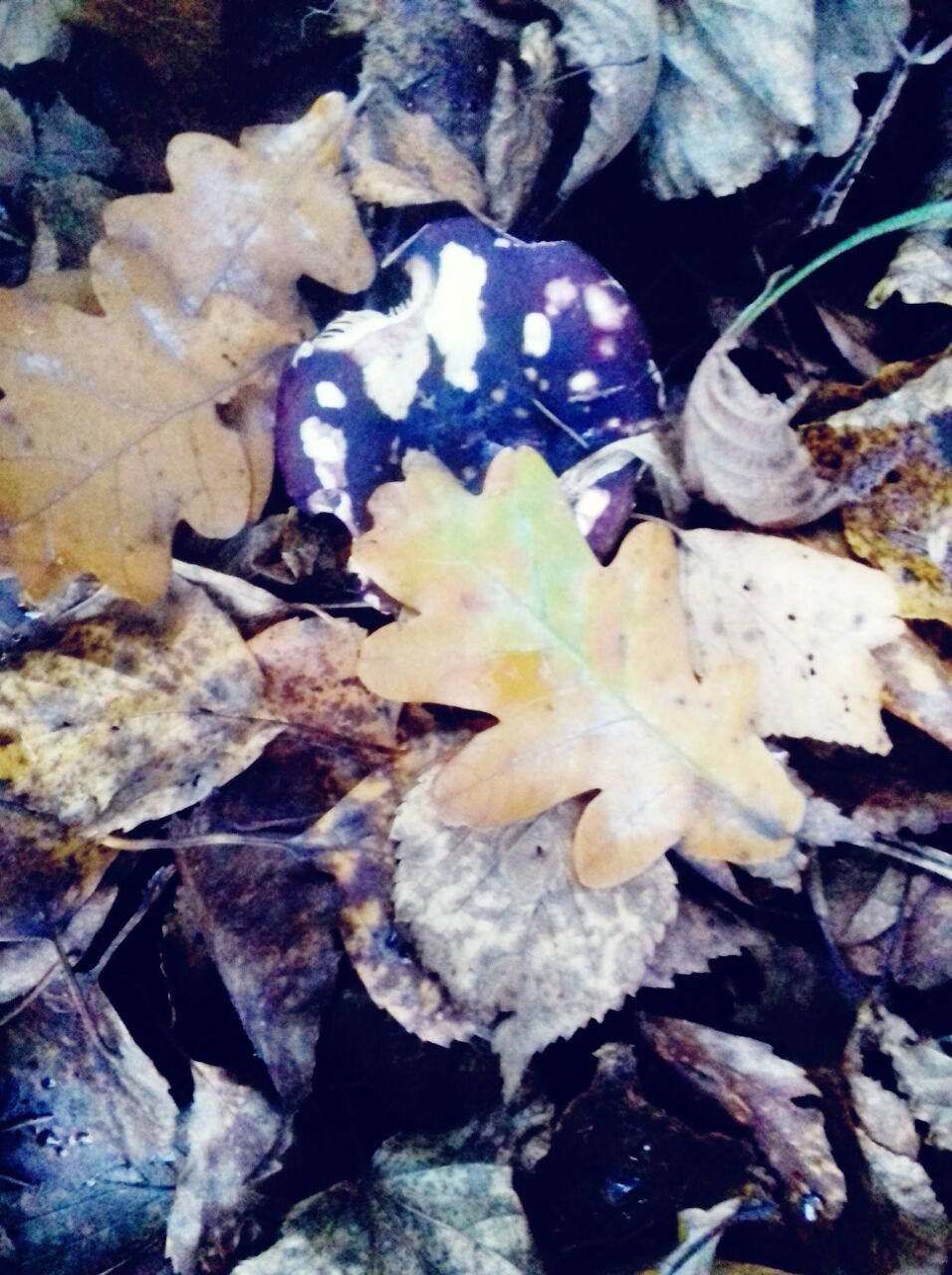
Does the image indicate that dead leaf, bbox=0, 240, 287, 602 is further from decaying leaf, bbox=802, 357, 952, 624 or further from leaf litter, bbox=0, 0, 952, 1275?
decaying leaf, bbox=802, 357, 952, 624

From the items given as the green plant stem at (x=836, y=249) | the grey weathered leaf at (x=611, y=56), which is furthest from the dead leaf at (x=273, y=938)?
the grey weathered leaf at (x=611, y=56)

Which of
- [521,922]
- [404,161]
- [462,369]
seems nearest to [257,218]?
[404,161]

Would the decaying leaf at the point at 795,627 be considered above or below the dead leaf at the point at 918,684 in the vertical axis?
above

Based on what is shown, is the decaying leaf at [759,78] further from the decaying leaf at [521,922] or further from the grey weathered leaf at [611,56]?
the decaying leaf at [521,922]

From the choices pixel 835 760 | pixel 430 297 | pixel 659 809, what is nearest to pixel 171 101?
pixel 430 297

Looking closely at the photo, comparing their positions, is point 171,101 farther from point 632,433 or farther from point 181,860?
point 181,860

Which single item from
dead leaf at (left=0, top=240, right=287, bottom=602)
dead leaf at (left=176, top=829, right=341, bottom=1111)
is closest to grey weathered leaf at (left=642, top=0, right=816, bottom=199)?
dead leaf at (left=0, top=240, right=287, bottom=602)
